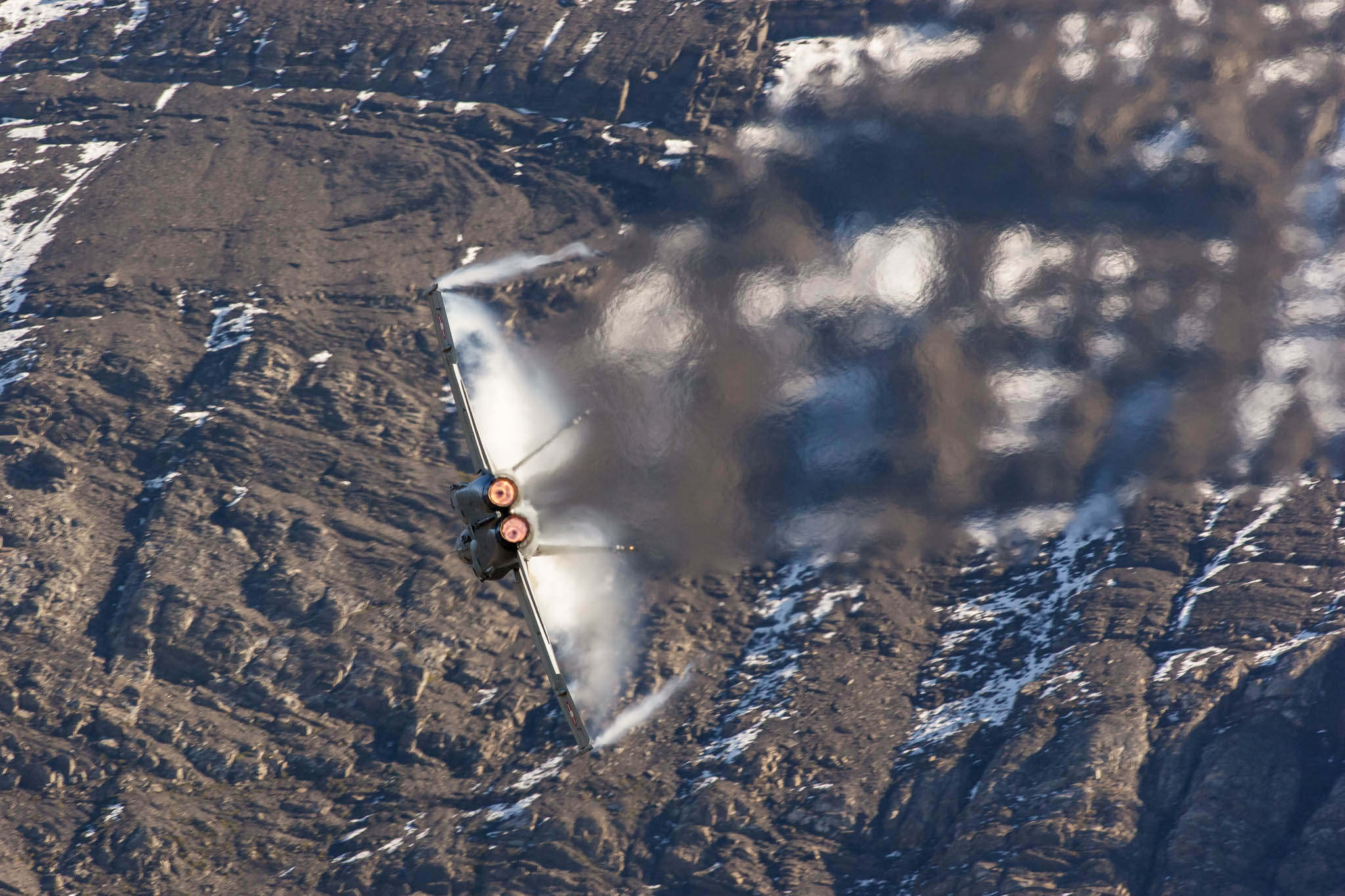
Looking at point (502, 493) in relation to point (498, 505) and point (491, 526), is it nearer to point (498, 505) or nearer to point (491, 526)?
point (498, 505)

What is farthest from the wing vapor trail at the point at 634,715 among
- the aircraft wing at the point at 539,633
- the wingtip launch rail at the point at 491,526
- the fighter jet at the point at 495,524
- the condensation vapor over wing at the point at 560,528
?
the fighter jet at the point at 495,524

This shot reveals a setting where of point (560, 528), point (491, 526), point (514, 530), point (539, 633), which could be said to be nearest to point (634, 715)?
point (560, 528)

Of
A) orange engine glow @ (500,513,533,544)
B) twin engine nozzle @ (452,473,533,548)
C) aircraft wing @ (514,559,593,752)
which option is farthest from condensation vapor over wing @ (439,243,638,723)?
orange engine glow @ (500,513,533,544)

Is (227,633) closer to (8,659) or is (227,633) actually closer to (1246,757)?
(8,659)

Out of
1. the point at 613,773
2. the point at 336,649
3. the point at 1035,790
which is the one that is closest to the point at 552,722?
the point at 613,773

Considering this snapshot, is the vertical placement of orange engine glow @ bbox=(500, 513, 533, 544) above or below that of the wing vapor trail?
above

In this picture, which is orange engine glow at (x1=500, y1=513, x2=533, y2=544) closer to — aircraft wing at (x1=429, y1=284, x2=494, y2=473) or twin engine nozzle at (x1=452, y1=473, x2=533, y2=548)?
twin engine nozzle at (x1=452, y1=473, x2=533, y2=548)

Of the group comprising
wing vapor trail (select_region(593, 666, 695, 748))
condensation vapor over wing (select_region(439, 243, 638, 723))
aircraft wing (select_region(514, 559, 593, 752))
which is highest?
aircraft wing (select_region(514, 559, 593, 752))
